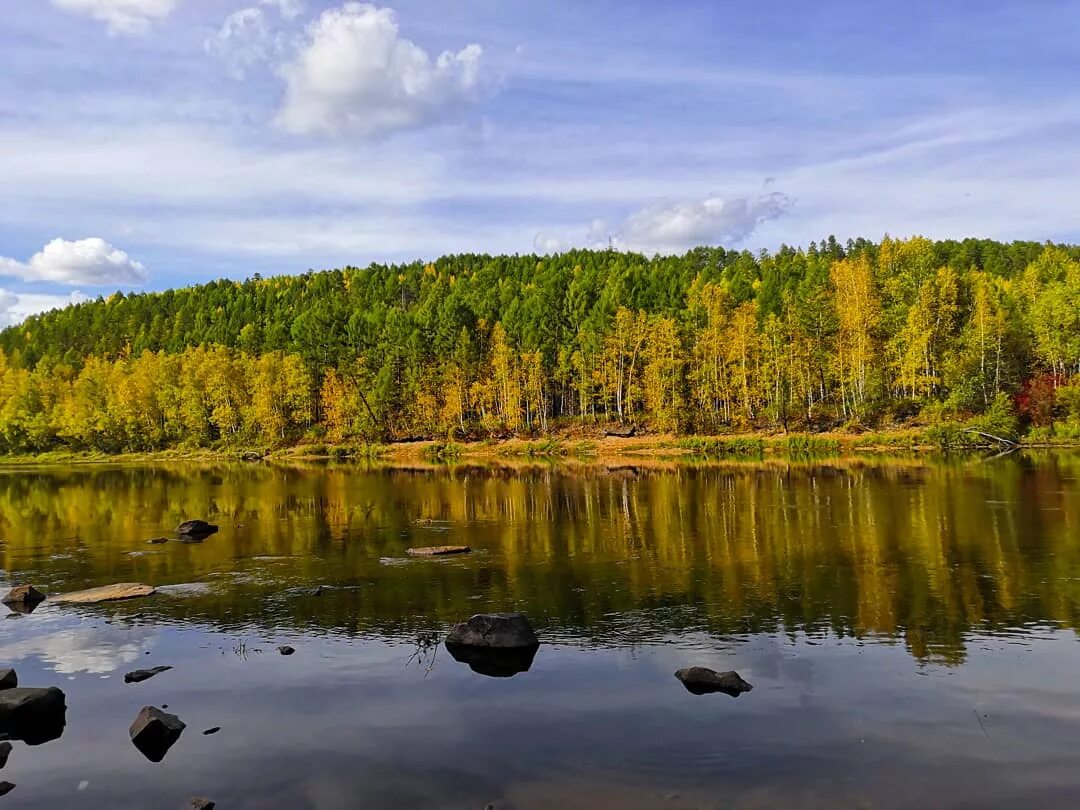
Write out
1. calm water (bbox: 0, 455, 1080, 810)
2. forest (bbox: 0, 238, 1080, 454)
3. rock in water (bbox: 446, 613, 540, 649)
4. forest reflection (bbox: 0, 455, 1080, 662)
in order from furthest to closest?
forest (bbox: 0, 238, 1080, 454), forest reflection (bbox: 0, 455, 1080, 662), rock in water (bbox: 446, 613, 540, 649), calm water (bbox: 0, 455, 1080, 810)

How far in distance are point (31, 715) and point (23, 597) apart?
12097 millimetres

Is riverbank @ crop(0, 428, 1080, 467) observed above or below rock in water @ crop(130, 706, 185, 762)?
above

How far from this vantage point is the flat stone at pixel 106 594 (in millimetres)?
26344

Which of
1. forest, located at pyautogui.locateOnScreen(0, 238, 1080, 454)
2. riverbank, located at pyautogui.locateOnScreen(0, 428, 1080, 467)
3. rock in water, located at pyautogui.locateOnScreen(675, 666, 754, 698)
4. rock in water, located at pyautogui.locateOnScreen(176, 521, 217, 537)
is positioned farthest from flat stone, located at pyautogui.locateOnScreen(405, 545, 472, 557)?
forest, located at pyautogui.locateOnScreen(0, 238, 1080, 454)

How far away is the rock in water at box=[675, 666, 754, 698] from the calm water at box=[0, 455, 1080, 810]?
0.96 feet

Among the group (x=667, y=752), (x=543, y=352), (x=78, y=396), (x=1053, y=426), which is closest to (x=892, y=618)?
(x=667, y=752)

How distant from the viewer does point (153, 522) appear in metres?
47.1

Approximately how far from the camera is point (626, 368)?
122 metres

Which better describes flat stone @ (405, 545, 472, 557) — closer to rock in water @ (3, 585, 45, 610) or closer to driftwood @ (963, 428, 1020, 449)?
rock in water @ (3, 585, 45, 610)

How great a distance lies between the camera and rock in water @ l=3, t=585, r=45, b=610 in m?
26.4

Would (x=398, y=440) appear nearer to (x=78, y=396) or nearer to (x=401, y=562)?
(x=78, y=396)

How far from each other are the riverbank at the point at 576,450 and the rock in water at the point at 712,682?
225 ft

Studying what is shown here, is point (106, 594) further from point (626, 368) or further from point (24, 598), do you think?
point (626, 368)

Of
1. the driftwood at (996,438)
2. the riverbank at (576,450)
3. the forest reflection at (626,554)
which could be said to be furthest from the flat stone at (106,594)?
the driftwood at (996,438)
